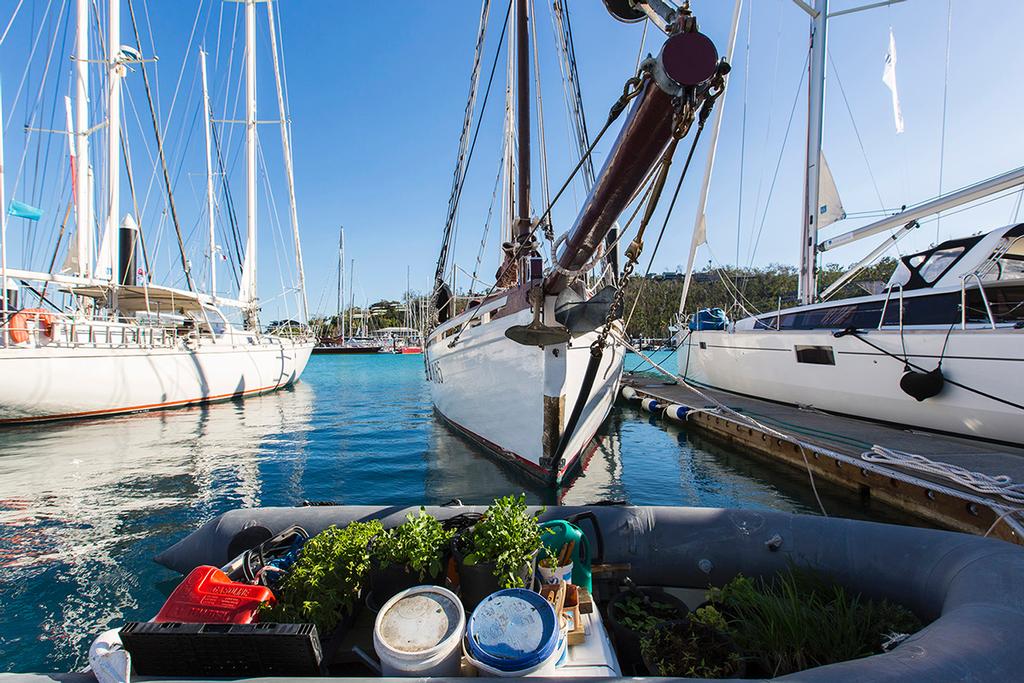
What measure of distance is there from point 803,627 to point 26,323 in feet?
64.8

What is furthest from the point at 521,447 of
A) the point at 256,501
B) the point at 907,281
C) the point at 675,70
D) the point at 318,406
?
the point at 318,406

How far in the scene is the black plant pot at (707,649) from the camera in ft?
7.64

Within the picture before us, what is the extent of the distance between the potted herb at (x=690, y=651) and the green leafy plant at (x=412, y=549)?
51.9 inches

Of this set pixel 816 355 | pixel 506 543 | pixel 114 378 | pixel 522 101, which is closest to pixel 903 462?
pixel 816 355

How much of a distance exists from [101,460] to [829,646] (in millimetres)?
13131

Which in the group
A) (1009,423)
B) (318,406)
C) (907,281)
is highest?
(907,281)

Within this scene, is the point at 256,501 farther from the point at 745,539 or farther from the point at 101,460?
the point at 745,539

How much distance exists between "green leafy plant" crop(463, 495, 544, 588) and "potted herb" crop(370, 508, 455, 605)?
21 cm

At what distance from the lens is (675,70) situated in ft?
8.86

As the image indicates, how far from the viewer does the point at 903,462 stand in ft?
21.0

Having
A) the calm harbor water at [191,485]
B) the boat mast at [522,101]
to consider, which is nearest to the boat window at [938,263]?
the calm harbor water at [191,485]

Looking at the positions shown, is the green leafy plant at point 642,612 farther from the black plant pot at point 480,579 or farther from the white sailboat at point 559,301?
the white sailboat at point 559,301

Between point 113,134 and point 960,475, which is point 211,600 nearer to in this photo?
point 960,475

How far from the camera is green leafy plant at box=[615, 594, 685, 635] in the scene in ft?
9.27
